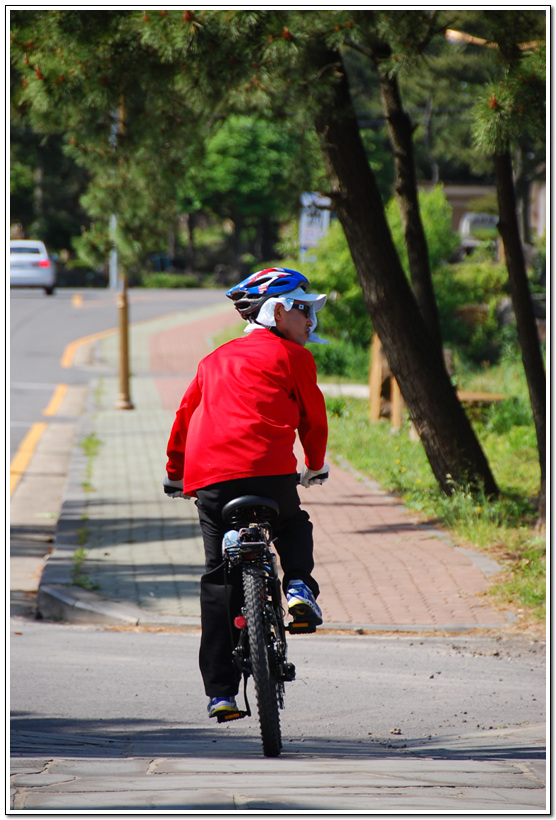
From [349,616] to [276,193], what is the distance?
422 centimetres

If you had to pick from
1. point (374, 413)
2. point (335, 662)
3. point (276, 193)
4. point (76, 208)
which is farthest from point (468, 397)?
point (76, 208)

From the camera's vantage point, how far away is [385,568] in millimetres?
7895

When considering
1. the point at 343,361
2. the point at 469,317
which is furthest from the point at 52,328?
the point at 469,317

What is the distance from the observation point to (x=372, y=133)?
44.3 metres

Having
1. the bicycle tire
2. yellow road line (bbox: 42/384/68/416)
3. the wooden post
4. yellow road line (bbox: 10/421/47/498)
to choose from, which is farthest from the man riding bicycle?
yellow road line (bbox: 42/384/68/416)

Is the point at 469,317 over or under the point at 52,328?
over

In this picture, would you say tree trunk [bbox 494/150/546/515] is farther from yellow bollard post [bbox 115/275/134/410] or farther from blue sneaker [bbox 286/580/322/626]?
yellow bollard post [bbox 115/275/134/410]

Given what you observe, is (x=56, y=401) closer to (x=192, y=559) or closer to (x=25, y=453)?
(x=25, y=453)

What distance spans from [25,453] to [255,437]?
9.76 m

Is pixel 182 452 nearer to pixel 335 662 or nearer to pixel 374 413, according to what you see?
pixel 335 662

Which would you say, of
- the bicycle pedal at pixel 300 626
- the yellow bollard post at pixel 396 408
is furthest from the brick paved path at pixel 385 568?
the bicycle pedal at pixel 300 626

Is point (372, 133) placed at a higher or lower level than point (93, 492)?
higher

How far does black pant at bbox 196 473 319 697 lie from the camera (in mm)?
4133

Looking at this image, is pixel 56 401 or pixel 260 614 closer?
pixel 260 614
